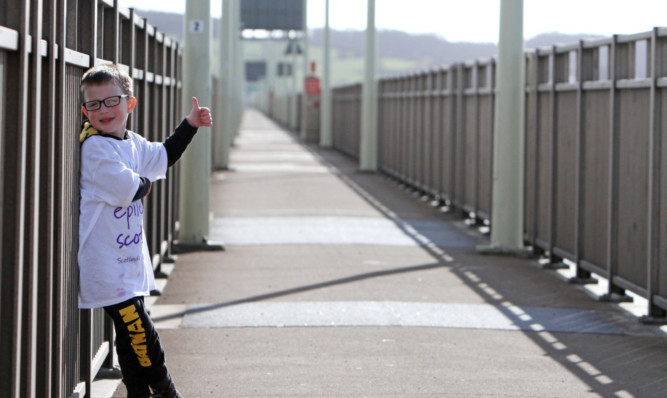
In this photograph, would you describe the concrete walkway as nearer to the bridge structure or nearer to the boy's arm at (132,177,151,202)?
the bridge structure

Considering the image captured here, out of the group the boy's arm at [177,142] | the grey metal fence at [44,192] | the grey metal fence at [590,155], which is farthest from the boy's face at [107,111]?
the grey metal fence at [590,155]

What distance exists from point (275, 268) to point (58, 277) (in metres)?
6.33

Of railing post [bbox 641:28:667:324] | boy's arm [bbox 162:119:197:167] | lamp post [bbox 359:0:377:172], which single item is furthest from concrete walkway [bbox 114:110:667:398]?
lamp post [bbox 359:0:377:172]

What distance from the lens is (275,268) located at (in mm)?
11273

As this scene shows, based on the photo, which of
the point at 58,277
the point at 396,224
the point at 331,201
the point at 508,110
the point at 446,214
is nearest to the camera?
the point at 58,277

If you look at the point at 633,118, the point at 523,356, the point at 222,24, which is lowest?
the point at 523,356

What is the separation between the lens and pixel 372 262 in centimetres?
1181

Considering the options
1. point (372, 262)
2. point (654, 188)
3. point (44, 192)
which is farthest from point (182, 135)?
point (372, 262)

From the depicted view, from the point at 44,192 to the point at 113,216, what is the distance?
1.32 ft

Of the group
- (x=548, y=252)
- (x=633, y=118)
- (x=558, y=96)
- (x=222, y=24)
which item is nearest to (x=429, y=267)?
(x=548, y=252)

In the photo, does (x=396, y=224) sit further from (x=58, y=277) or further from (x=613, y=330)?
(x=58, y=277)

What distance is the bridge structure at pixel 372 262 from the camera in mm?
4672

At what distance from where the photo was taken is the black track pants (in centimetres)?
509

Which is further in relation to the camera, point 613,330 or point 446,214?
point 446,214
